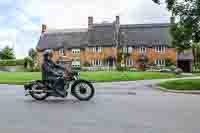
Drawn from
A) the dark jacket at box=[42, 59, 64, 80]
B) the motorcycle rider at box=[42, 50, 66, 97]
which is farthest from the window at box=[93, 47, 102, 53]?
the dark jacket at box=[42, 59, 64, 80]

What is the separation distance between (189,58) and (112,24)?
54.3 ft

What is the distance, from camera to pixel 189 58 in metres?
72.8

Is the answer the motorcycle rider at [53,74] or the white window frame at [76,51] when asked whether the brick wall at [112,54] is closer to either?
the white window frame at [76,51]

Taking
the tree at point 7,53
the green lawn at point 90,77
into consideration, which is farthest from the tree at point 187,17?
the tree at point 7,53

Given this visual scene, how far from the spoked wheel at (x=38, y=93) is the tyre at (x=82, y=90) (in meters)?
1.10

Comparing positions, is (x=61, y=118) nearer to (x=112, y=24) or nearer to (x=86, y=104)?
(x=86, y=104)

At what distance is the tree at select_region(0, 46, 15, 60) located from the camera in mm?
95250

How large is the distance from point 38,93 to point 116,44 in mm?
61336

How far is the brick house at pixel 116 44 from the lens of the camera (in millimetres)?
73500

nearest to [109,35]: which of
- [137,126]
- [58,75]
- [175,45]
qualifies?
[175,45]

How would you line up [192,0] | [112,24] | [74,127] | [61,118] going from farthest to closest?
[112,24] → [192,0] → [61,118] → [74,127]

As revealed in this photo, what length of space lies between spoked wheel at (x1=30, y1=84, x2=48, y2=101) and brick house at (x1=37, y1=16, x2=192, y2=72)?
5872 cm

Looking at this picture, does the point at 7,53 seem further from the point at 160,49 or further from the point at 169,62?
the point at 169,62

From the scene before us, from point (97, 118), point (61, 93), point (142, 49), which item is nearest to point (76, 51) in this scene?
point (142, 49)
